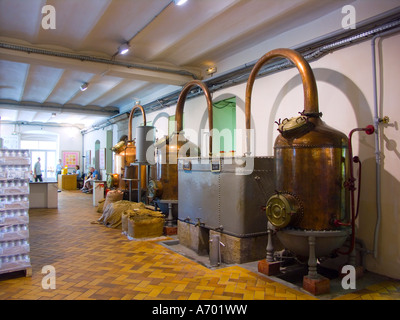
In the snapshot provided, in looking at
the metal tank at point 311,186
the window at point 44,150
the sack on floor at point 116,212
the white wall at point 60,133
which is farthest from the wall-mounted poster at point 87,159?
the metal tank at point 311,186

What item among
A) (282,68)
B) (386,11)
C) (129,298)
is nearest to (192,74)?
(282,68)

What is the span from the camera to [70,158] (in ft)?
64.1

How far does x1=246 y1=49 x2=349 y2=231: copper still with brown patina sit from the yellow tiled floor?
753 mm

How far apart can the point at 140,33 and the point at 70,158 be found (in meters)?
15.8

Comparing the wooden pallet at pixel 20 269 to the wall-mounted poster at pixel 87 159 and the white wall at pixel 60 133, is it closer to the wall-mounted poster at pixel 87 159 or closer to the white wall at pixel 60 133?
the wall-mounted poster at pixel 87 159

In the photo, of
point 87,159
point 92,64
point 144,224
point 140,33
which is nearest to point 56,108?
point 92,64

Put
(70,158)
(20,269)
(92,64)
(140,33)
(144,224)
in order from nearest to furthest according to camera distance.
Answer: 1. (20,269)
2. (140,33)
3. (144,224)
4. (92,64)
5. (70,158)

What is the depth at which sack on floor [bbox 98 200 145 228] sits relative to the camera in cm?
667

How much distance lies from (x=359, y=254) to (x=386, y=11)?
2918mm

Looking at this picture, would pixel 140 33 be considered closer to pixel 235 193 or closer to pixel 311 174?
pixel 235 193

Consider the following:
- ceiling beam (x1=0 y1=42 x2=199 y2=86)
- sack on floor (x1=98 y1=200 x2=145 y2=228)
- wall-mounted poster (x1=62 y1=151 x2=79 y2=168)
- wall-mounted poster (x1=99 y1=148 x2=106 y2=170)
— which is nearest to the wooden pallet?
sack on floor (x1=98 y1=200 x2=145 y2=228)

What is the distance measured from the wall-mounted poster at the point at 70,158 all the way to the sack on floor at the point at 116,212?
1367 centimetres

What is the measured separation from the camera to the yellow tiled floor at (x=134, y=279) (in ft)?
10.4

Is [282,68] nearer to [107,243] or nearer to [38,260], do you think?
[107,243]
